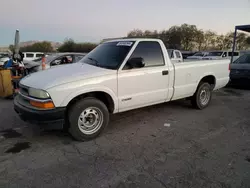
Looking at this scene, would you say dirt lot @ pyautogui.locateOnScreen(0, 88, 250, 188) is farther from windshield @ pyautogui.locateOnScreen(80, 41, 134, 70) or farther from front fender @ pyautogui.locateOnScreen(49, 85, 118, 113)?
windshield @ pyautogui.locateOnScreen(80, 41, 134, 70)

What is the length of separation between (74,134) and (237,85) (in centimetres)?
866

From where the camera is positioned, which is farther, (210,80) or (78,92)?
(210,80)

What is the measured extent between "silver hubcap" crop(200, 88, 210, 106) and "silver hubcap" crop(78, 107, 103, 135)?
3.20 m

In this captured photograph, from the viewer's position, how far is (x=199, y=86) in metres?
5.50

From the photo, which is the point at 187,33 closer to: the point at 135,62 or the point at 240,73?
the point at 240,73

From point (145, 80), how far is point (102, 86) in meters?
1.00

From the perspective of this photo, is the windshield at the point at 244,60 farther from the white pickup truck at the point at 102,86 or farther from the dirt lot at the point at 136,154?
the white pickup truck at the point at 102,86

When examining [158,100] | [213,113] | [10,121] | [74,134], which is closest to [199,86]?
[213,113]

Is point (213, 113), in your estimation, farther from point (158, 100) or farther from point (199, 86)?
point (158, 100)

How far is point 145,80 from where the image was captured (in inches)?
164

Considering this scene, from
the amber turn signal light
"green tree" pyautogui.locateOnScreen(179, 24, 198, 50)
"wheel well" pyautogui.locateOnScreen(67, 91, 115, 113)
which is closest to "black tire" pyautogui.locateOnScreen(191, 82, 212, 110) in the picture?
"wheel well" pyautogui.locateOnScreen(67, 91, 115, 113)

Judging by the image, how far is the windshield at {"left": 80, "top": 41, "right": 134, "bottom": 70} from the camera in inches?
156

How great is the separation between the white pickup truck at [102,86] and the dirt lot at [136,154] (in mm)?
496

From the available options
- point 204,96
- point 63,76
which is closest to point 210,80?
point 204,96
